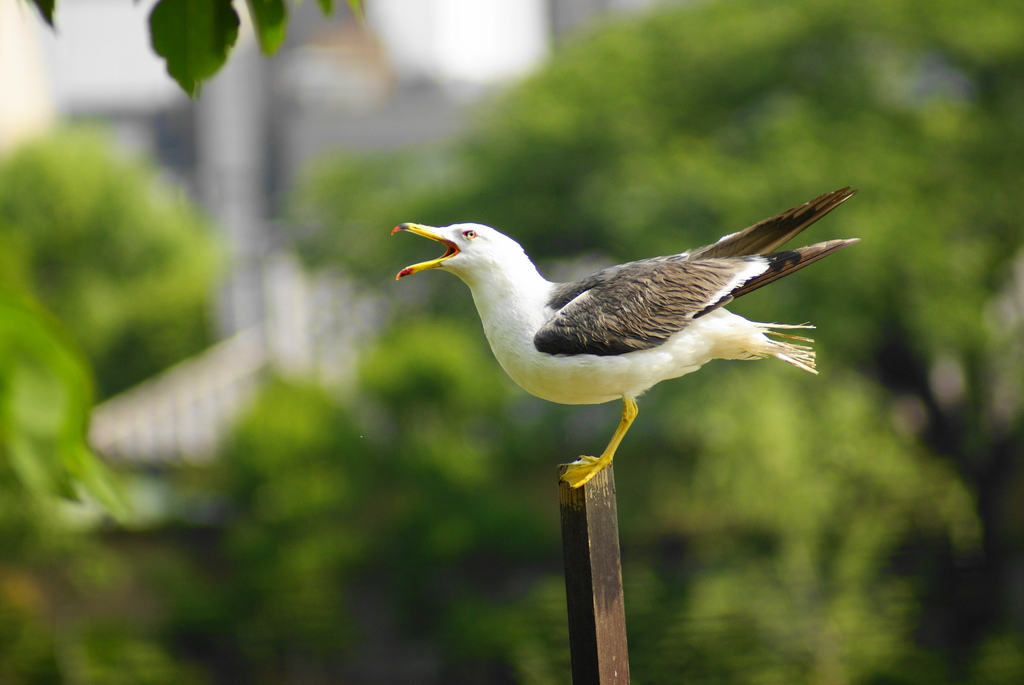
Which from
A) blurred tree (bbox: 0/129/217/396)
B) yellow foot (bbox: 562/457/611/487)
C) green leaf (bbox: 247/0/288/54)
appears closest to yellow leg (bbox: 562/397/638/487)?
yellow foot (bbox: 562/457/611/487)

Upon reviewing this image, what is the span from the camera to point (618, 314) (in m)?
0.85

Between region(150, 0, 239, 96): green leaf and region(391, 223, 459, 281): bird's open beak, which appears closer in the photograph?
region(150, 0, 239, 96): green leaf

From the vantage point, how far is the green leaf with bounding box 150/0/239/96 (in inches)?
25.3

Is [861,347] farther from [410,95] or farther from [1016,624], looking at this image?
[410,95]

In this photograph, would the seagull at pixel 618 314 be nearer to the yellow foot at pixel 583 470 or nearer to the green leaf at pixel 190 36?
the yellow foot at pixel 583 470

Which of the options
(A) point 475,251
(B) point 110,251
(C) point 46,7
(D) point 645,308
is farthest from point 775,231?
(B) point 110,251

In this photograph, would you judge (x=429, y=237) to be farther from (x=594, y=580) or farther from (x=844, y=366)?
(x=844, y=366)

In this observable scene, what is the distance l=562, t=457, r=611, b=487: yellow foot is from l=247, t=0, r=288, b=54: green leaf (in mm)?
461

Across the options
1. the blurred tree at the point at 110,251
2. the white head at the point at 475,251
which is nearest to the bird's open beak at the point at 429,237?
the white head at the point at 475,251

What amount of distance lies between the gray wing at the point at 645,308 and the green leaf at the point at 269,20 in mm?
333

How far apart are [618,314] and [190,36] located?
425 millimetres

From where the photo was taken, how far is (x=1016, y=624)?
4535 millimetres

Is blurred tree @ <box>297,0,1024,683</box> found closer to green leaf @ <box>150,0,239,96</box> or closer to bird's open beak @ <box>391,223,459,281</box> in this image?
bird's open beak @ <box>391,223,459,281</box>

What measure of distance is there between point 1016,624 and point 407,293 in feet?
12.7
